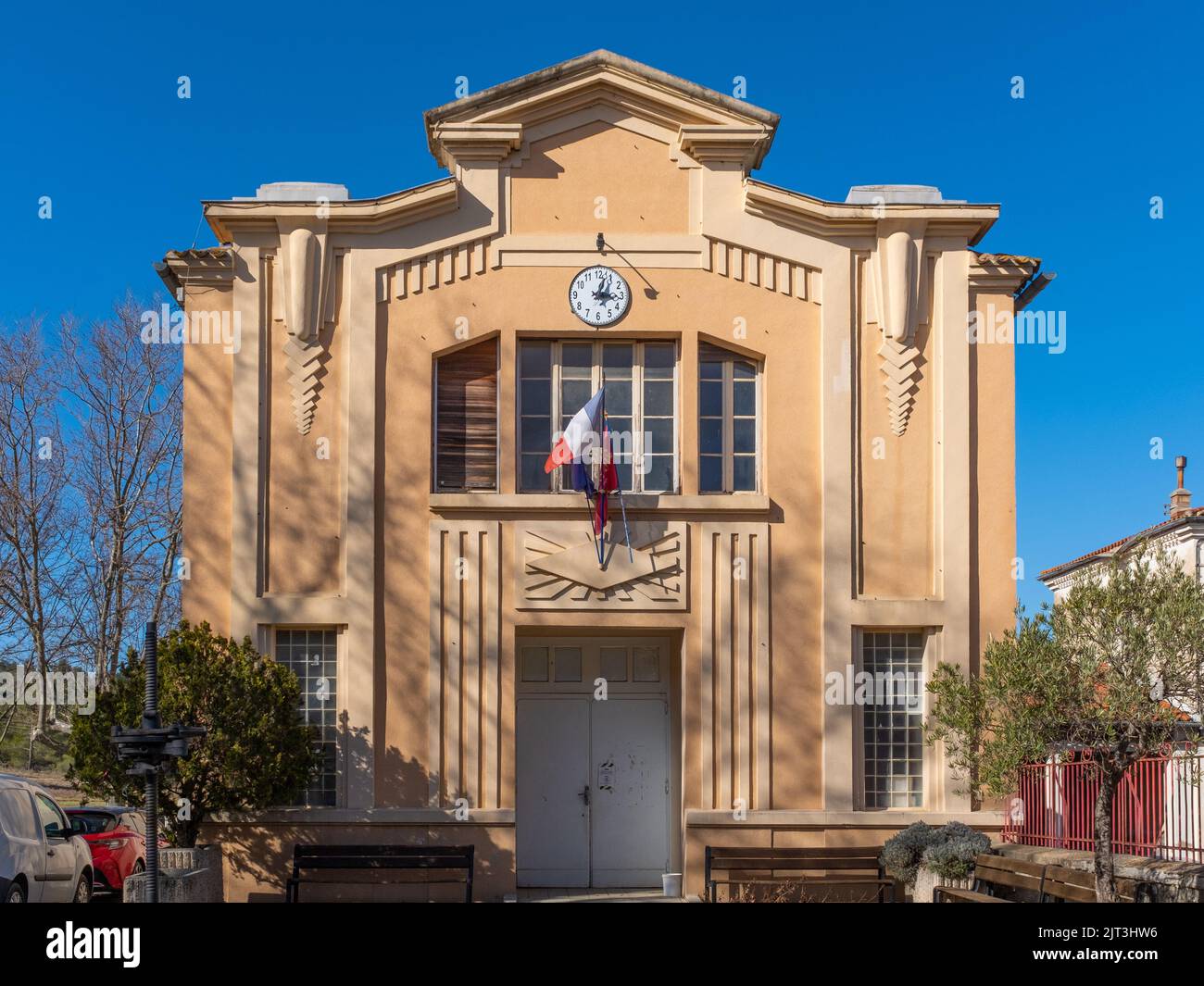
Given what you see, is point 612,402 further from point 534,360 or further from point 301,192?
point 301,192

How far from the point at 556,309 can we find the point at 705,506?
3221 mm

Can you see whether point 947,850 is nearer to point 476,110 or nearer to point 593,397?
point 593,397

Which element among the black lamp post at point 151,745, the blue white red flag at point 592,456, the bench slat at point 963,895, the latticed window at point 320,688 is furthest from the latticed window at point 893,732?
the black lamp post at point 151,745

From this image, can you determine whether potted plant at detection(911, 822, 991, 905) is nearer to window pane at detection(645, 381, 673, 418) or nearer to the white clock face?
window pane at detection(645, 381, 673, 418)

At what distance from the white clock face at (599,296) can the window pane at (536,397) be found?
40.0 inches

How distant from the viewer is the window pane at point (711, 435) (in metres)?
17.9

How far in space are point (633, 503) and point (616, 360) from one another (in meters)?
1.95

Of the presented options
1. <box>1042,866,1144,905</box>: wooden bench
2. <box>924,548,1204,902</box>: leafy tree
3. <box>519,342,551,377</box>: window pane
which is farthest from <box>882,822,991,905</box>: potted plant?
<box>519,342,551,377</box>: window pane

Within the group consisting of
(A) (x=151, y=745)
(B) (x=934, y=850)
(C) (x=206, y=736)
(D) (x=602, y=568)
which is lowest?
(B) (x=934, y=850)

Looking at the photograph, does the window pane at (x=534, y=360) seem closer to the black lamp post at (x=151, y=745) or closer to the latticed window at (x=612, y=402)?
the latticed window at (x=612, y=402)

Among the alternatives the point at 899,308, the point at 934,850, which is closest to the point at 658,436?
the point at 899,308

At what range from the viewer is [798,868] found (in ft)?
54.9

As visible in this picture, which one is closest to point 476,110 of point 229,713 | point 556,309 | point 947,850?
point 556,309
